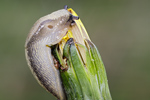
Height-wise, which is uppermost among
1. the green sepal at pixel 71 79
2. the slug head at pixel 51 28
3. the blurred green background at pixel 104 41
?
the blurred green background at pixel 104 41

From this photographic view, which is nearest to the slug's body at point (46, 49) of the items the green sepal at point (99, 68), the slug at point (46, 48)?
the slug at point (46, 48)

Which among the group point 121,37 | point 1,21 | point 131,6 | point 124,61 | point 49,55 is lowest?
point 49,55

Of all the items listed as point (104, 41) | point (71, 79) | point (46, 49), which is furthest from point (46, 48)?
point (104, 41)

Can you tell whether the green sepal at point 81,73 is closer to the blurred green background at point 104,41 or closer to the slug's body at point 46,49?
the slug's body at point 46,49

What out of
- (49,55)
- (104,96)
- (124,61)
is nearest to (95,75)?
(104,96)

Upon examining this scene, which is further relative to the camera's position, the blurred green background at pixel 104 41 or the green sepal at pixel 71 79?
the blurred green background at pixel 104 41

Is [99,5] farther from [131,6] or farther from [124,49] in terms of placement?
[124,49]
